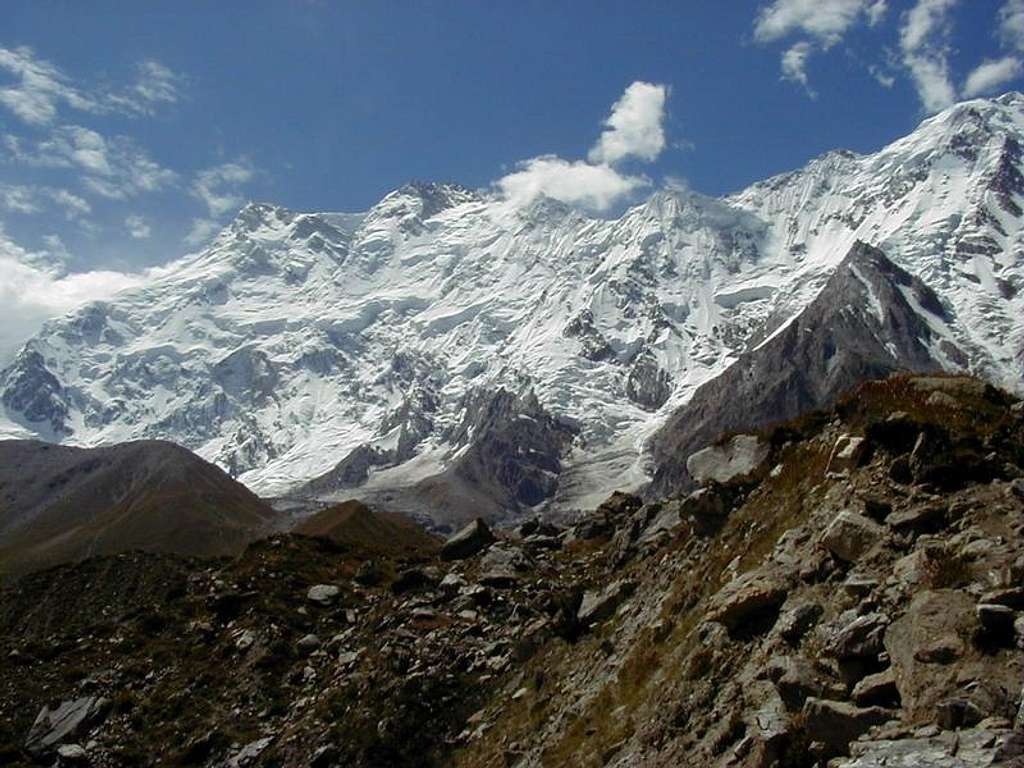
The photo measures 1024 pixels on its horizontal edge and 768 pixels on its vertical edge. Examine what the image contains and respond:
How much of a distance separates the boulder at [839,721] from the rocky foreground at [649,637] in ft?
0.10

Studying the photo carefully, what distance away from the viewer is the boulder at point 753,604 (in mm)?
16188

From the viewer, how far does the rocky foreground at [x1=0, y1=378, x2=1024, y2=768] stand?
506 inches

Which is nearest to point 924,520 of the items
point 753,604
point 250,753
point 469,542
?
point 753,604

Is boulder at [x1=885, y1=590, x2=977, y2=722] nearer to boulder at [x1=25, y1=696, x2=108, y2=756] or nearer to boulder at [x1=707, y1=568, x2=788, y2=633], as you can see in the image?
boulder at [x1=707, y1=568, x2=788, y2=633]

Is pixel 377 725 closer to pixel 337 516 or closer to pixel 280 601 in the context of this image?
pixel 280 601

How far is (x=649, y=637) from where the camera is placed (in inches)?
779

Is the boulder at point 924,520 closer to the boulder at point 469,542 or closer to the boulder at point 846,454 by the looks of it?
the boulder at point 846,454

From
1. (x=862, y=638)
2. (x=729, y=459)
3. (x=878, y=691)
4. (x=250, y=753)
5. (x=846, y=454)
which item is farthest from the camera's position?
(x=250, y=753)

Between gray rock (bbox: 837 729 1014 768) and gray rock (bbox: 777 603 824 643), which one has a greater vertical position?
gray rock (bbox: 777 603 824 643)

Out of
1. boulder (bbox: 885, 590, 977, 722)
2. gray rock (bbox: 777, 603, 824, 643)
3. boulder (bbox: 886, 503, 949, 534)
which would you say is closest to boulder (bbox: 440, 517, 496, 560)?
gray rock (bbox: 777, 603, 824, 643)

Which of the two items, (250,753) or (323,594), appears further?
(323,594)

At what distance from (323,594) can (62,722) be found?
911 centimetres

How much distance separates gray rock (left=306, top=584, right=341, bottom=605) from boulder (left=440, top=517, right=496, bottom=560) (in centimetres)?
505

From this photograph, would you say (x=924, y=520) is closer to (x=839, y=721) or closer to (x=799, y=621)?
(x=799, y=621)
